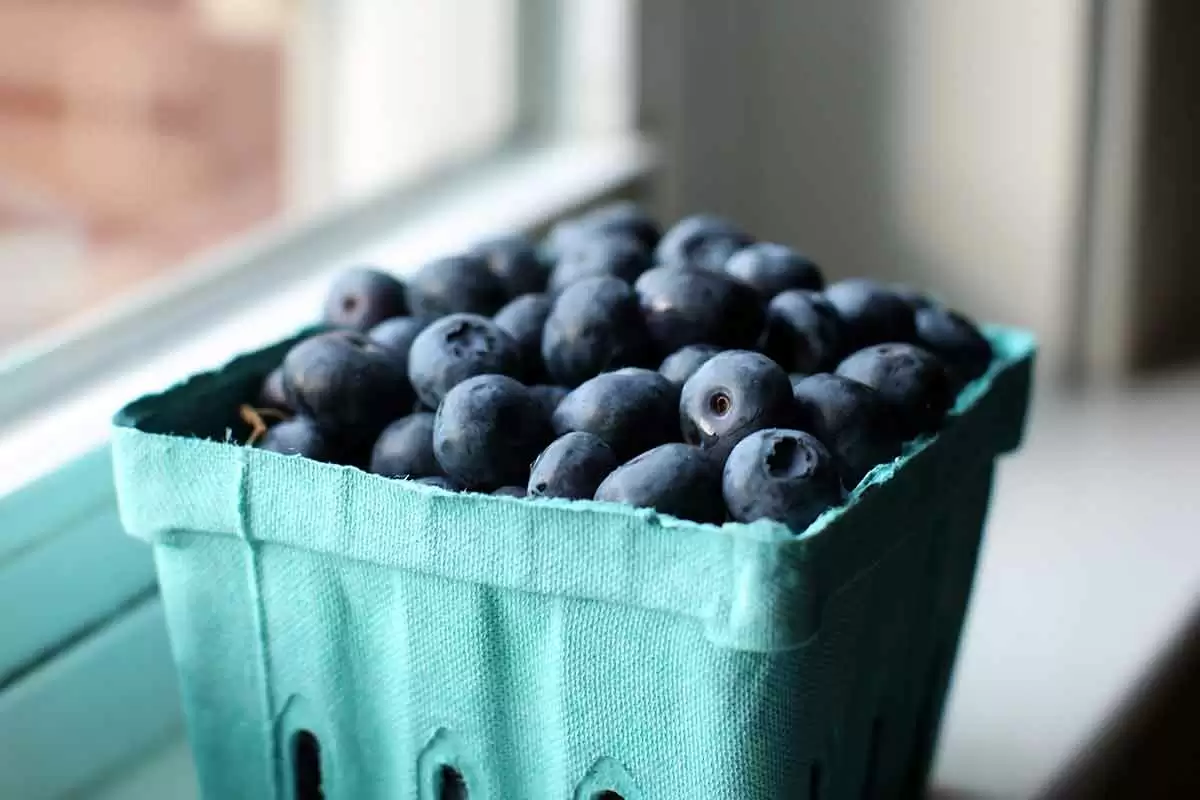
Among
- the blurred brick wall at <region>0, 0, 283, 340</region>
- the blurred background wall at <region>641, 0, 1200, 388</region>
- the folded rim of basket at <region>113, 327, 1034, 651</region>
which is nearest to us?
the folded rim of basket at <region>113, 327, 1034, 651</region>

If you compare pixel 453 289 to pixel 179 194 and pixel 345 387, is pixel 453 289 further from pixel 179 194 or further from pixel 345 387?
pixel 179 194

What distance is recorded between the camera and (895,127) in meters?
1.41

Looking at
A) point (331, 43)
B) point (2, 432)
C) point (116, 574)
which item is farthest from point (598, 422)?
point (331, 43)

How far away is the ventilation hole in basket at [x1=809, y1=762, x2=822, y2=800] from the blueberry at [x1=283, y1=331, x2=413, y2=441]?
0.76ft

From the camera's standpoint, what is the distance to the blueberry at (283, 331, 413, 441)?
2.05 ft

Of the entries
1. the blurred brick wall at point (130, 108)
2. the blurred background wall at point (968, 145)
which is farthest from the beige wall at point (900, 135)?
the blurred brick wall at point (130, 108)

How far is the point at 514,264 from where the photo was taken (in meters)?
0.75

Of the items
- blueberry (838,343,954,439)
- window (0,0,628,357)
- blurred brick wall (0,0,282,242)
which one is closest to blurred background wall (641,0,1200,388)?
window (0,0,628,357)

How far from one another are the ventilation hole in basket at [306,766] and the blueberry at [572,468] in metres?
0.17

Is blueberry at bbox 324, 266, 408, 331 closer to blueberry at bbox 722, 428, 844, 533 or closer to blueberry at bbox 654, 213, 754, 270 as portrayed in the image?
blueberry at bbox 654, 213, 754, 270

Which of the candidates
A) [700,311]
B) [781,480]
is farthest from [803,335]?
[781,480]

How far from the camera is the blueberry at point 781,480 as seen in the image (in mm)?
527

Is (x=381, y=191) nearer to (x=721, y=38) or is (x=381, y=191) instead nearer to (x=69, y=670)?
(x=721, y=38)

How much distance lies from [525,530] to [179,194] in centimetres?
78
